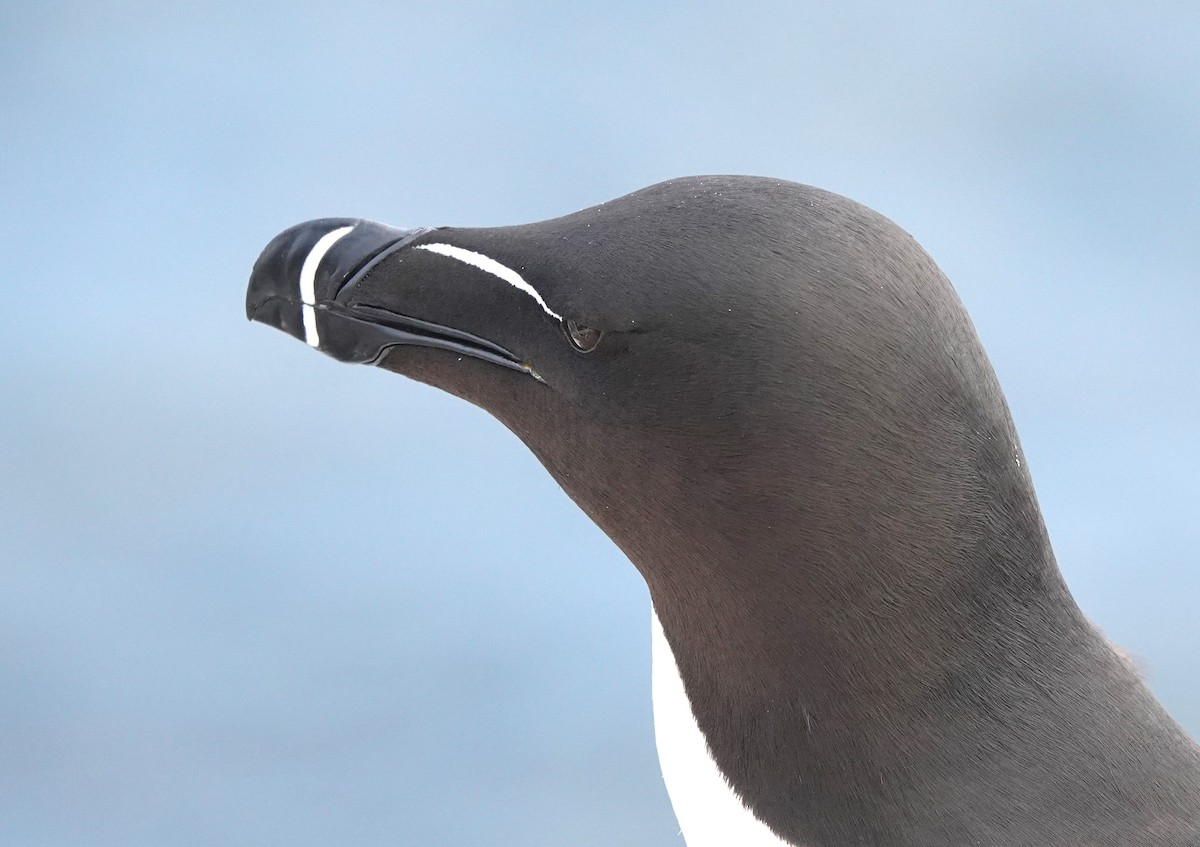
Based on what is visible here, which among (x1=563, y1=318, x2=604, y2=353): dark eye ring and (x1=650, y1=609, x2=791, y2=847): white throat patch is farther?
(x1=650, y1=609, x2=791, y2=847): white throat patch

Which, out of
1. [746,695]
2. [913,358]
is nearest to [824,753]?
[746,695]

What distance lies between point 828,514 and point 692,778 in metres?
0.47

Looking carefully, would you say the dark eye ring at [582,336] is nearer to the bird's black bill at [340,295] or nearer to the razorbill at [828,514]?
the razorbill at [828,514]

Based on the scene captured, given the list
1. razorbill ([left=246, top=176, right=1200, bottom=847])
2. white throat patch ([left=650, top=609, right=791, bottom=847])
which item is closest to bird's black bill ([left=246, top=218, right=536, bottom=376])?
razorbill ([left=246, top=176, right=1200, bottom=847])

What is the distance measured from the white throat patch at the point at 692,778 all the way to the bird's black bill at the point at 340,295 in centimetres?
49

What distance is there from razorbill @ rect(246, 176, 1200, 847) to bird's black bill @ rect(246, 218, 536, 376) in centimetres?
9

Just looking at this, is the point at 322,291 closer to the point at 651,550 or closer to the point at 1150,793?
the point at 651,550

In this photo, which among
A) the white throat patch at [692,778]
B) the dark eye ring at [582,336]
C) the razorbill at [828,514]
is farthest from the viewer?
the white throat patch at [692,778]

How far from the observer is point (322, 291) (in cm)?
196

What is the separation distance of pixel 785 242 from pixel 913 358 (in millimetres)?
191

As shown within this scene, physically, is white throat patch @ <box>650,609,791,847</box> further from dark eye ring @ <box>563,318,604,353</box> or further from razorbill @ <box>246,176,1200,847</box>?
dark eye ring @ <box>563,318,604,353</box>

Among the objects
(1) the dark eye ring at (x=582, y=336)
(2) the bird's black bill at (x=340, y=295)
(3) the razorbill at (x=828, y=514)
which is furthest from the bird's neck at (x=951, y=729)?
(2) the bird's black bill at (x=340, y=295)

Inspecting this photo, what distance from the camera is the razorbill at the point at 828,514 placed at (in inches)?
63.8

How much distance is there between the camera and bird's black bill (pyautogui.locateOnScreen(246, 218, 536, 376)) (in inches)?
75.7
